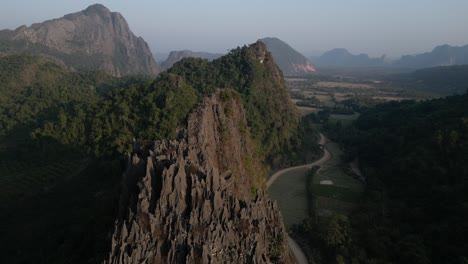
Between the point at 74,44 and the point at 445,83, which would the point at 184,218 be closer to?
the point at 445,83

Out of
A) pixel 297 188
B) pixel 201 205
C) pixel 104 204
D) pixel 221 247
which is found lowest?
pixel 297 188

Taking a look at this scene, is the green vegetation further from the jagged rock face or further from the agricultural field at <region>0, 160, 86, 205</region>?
the jagged rock face

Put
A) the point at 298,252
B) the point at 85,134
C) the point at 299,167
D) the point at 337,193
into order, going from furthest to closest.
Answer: the point at 299,167
the point at 85,134
the point at 337,193
the point at 298,252

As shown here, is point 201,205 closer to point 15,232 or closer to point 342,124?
point 15,232

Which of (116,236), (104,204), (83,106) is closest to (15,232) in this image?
(104,204)

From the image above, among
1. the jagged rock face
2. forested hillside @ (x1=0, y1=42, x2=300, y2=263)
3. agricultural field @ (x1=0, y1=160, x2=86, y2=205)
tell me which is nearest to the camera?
the jagged rock face

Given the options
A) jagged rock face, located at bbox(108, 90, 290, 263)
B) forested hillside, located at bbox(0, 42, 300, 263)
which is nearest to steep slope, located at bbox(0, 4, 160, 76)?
forested hillside, located at bbox(0, 42, 300, 263)

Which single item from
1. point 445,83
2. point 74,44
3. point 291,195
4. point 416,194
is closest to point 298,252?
point 416,194

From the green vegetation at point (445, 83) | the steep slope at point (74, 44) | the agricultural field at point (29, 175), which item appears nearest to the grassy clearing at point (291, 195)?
the agricultural field at point (29, 175)

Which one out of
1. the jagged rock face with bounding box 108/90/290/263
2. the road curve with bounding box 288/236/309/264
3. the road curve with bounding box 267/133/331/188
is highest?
the jagged rock face with bounding box 108/90/290/263
